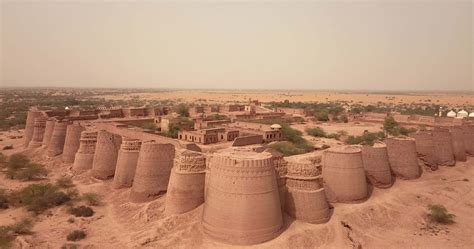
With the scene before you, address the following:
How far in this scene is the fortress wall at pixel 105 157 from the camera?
2077cm

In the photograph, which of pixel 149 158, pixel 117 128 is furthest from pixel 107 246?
pixel 117 128

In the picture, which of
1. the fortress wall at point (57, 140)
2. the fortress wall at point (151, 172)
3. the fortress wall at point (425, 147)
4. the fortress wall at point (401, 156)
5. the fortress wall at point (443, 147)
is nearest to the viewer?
the fortress wall at point (151, 172)

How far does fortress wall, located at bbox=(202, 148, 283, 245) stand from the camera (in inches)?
507

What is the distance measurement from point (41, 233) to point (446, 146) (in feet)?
72.0

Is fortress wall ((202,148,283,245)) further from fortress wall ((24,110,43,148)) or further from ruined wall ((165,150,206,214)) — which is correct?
fortress wall ((24,110,43,148))

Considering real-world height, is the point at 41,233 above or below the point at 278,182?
below

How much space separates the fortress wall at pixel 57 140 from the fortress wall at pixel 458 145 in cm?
2467

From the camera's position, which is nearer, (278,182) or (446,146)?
(278,182)

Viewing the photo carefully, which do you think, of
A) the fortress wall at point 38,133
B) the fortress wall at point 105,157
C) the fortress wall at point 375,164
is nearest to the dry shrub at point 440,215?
the fortress wall at point 375,164

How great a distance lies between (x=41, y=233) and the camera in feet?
49.6

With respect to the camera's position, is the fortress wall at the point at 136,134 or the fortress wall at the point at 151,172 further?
the fortress wall at the point at 136,134

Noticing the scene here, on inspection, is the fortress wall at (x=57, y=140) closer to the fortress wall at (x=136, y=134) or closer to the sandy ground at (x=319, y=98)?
the fortress wall at (x=136, y=134)

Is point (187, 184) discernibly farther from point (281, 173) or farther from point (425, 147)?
point (425, 147)

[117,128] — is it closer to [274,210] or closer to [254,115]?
[274,210]
